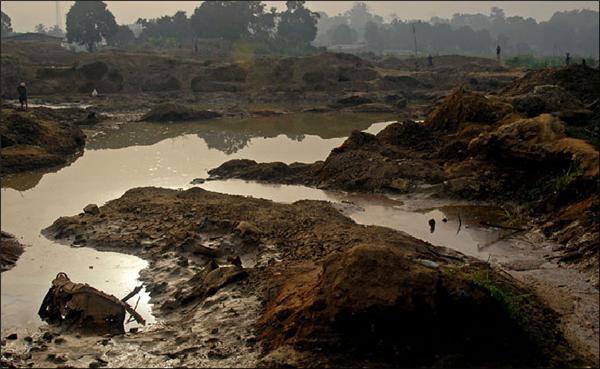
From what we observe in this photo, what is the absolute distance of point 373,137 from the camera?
17031 mm

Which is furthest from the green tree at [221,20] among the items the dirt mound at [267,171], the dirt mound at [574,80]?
the dirt mound at [267,171]

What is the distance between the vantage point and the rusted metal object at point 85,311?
6.91 metres

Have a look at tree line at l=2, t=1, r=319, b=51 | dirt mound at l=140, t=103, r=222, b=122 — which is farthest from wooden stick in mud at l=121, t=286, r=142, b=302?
tree line at l=2, t=1, r=319, b=51

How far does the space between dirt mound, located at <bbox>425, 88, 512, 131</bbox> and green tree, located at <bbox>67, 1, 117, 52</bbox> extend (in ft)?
236

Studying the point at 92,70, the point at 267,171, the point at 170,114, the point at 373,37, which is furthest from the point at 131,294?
the point at 373,37

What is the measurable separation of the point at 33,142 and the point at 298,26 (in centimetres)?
8134

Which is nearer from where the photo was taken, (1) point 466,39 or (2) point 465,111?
(2) point 465,111

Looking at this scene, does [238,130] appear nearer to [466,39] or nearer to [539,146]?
[539,146]

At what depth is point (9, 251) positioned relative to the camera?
9.75 metres

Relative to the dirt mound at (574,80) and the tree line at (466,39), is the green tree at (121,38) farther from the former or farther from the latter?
the dirt mound at (574,80)

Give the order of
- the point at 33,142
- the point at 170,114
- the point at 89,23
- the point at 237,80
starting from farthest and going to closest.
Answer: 1. the point at 89,23
2. the point at 237,80
3. the point at 170,114
4. the point at 33,142

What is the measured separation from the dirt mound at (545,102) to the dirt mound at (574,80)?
107 inches

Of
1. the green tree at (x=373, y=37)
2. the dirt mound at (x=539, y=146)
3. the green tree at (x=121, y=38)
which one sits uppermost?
the green tree at (x=373, y=37)

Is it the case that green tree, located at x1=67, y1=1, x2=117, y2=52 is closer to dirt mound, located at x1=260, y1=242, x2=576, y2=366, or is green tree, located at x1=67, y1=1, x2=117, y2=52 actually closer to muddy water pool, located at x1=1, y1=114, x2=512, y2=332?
muddy water pool, located at x1=1, y1=114, x2=512, y2=332
